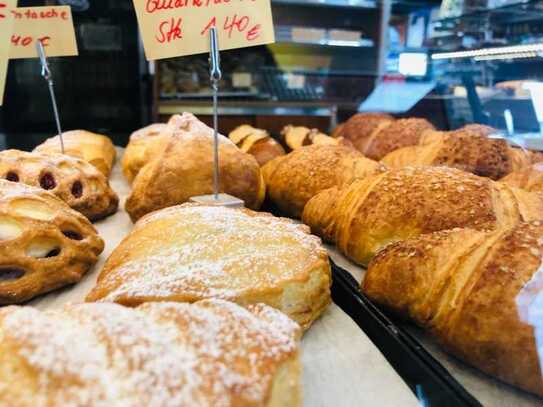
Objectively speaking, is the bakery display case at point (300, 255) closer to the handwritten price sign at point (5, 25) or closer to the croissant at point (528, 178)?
the croissant at point (528, 178)

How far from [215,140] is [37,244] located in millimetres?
506

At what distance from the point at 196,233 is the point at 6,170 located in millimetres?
740

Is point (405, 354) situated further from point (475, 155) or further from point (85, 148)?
point (85, 148)

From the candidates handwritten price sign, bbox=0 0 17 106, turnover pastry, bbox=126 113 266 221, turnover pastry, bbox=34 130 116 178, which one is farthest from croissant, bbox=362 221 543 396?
turnover pastry, bbox=34 130 116 178

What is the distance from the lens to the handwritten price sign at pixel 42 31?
4.76ft

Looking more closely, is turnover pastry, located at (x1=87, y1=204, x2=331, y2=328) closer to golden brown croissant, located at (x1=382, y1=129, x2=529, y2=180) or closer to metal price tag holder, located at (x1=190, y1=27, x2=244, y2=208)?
metal price tag holder, located at (x1=190, y1=27, x2=244, y2=208)

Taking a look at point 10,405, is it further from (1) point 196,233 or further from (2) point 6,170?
(2) point 6,170

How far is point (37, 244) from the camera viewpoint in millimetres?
1046

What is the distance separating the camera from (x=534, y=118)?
1.37 metres

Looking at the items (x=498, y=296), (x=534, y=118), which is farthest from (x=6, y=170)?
(x=534, y=118)

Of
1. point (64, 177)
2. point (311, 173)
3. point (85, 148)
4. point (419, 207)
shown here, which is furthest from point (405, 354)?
point (85, 148)

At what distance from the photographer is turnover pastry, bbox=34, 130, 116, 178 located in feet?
6.06

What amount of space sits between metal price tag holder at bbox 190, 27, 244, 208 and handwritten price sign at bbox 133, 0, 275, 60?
0.12 ft

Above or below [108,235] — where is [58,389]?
above
